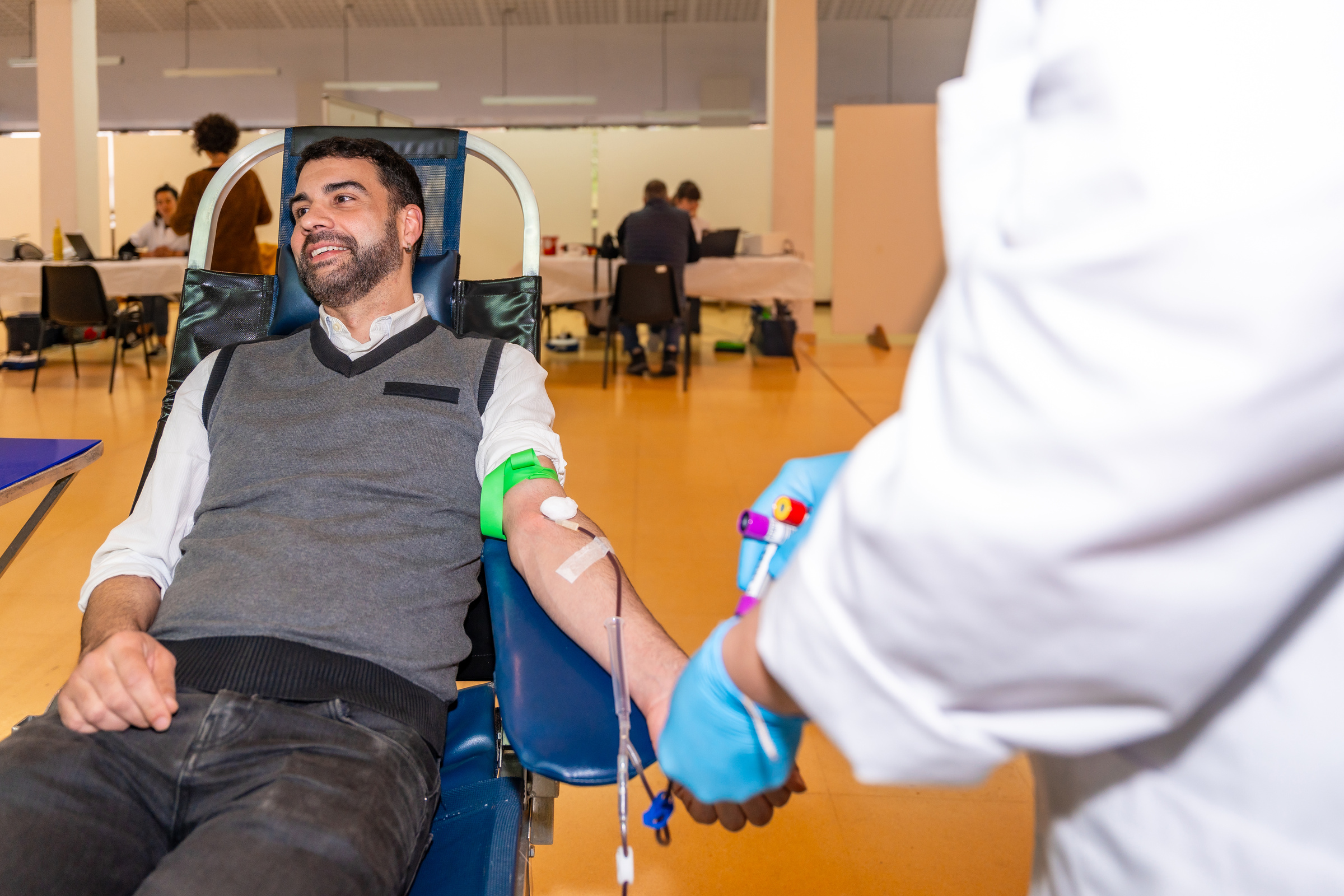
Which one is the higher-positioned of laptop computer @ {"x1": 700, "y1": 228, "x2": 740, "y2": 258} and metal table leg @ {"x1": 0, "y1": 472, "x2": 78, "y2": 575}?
laptop computer @ {"x1": 700, "y1": 228, "x2": 740, "y2": 258}

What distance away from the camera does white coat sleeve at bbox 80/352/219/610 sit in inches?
45.6

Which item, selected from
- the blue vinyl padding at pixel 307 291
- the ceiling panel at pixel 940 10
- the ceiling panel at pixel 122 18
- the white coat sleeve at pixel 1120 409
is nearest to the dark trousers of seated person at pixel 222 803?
the white coat sleeve at pixel 1120 409

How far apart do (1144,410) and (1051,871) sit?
0.32m

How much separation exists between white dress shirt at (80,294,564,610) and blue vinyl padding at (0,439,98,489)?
13cm

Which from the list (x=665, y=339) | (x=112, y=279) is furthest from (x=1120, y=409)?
(x=112, y=279)

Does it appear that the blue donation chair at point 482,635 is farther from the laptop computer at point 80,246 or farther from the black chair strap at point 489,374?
the laptop computer at point 80,246

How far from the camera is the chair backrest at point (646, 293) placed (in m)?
5.17

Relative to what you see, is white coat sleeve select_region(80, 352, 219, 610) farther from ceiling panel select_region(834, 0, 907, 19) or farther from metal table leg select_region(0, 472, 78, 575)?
ceiling panel select_region(834, 0, 907, 19)

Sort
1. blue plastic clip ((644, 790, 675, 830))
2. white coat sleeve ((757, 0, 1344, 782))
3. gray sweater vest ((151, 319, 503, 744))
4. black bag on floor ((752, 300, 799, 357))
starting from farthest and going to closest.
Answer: black bag on floor ((752, 300, 799, 357))
gray sweater vest ((151, 319, 503, 744))
blue plastic clip ((644, 790, 675, 830))
white coat sleeve ((757, 0, 1344, 782))

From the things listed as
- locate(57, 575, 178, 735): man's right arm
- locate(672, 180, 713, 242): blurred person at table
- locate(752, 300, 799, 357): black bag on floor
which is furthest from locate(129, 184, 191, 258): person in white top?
locate(57, 575, 178, 735): man's right arm

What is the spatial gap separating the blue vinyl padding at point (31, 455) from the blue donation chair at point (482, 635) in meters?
0.12

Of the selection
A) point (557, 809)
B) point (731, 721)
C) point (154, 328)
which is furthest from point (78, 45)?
point (731, 721)

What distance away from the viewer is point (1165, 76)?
0.31 metres

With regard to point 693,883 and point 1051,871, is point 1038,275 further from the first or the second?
point 693,883
